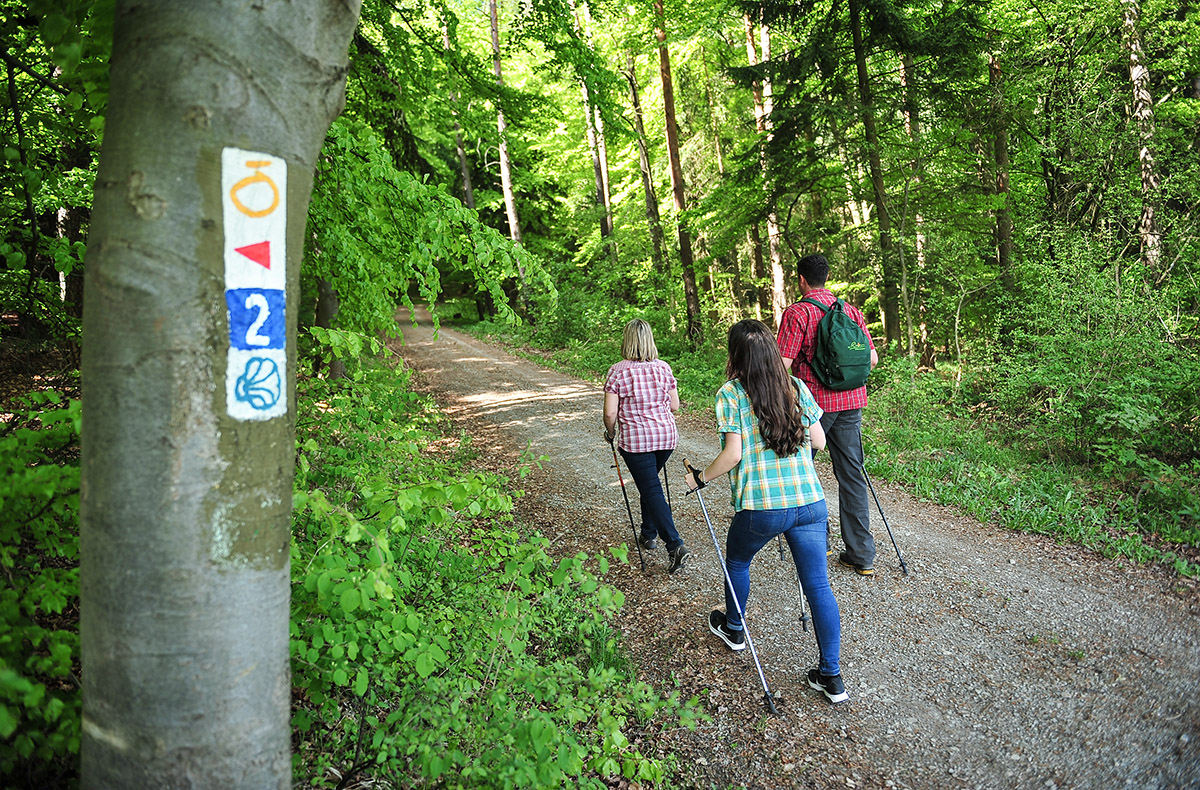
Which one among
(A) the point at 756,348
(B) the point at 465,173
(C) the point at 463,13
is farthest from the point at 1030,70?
(B) the point at 465,173

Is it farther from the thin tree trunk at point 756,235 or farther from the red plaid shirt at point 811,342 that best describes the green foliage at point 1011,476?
the thin tree trunk at point 756,235

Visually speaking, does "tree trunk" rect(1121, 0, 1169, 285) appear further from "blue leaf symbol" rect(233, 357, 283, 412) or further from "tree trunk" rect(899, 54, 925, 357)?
"blue leaf symbol" rect(233, 357, 283, 412)

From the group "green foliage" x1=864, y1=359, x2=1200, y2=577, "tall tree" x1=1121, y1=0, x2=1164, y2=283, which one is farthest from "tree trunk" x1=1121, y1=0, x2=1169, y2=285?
"green foliage" x1=864, y1=359, x2=1200, y2=577

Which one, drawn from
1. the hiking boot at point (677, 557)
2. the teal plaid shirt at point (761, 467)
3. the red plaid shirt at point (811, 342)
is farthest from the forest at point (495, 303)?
the red plaid shirt at point (811, 342)

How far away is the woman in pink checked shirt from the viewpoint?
16.0ft

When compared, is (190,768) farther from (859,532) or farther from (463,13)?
(463,13)

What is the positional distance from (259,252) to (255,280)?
7 cm

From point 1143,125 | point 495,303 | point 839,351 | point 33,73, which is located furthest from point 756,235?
point 33,73

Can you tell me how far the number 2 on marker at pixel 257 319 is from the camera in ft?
4.49

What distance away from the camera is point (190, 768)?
131 cm

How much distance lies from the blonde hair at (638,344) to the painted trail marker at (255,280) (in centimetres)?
362

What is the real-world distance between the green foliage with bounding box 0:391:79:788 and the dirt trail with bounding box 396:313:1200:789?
2505 millimetres

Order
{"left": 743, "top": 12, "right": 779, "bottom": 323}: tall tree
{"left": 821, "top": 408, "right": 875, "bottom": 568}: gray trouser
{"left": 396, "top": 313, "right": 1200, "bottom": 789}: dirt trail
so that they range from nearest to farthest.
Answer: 1. {"left": 396, "top": 313, "right": 1200, "bottom": 789}: dirt trail
2. {"left": 821, "top": 408, "right": 875, "bottom": 568}: gray trouser
3. {"left": 743, "top": 12, "right": 779, "bottom": 323}: tall tree

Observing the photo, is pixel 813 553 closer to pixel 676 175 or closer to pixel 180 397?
pixel 180 397
